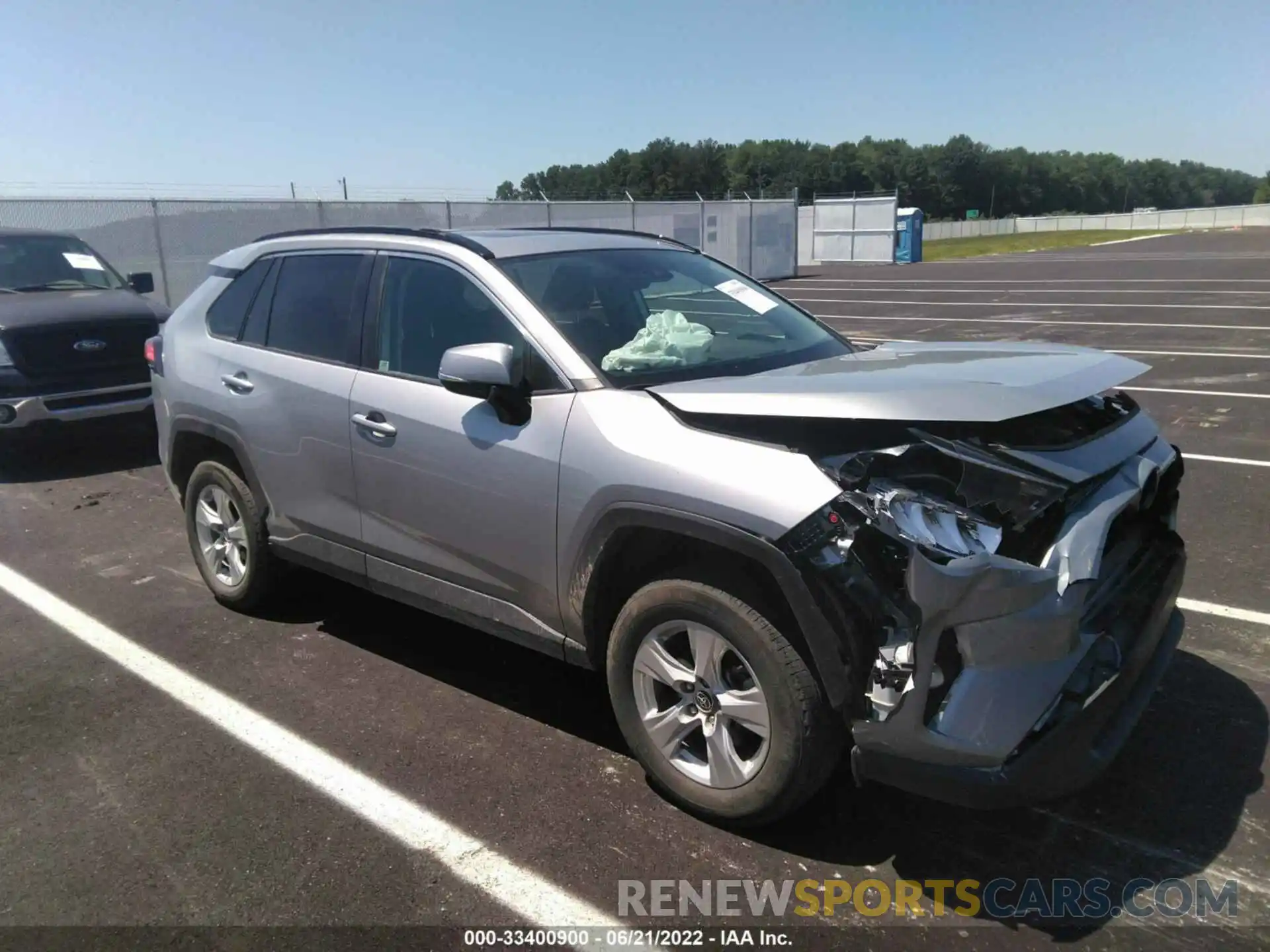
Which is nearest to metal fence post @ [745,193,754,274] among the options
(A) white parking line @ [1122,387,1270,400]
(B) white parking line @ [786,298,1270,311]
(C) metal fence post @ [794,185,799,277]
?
(C) metal fence post @ [794,185,799,277]

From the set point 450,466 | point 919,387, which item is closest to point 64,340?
point 450,466

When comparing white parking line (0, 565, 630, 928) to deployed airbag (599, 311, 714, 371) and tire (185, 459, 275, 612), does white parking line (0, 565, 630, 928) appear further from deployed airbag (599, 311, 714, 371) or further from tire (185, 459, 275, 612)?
deployed airbag (599, 311, 714, 371)

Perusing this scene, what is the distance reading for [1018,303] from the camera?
19.8 metres

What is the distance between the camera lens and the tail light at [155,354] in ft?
17.1

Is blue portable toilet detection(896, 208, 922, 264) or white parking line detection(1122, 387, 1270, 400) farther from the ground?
blue portable toilet detection(896, 208, 922, 264)

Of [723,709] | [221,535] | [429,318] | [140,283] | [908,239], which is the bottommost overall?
Result: [221,535]

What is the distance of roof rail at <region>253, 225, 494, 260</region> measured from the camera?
386 cm

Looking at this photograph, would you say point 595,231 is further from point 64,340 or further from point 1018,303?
point 1018,303

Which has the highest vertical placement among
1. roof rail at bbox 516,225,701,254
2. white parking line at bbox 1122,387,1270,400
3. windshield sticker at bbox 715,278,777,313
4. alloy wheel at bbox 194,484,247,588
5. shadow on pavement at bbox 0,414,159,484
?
roof rail at bbox 516,225,701,254

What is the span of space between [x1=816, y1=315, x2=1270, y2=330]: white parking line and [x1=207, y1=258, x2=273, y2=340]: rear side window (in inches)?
415

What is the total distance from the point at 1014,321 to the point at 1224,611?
42.9 ft

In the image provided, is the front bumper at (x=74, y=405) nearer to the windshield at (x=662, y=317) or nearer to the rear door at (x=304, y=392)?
the rear door at (x=304, y=392)

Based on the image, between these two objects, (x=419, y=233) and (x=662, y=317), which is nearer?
(x=662, y=317)

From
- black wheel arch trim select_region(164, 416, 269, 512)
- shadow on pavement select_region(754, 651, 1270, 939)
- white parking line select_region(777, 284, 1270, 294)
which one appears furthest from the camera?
white parking line select_region(777, 284, 1270, 294)
